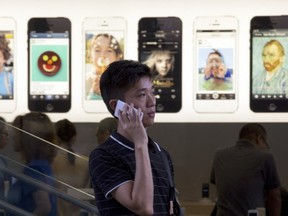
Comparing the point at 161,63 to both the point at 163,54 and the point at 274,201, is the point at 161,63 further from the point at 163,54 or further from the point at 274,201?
the point at 274,201

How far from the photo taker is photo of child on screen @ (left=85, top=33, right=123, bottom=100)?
556cm

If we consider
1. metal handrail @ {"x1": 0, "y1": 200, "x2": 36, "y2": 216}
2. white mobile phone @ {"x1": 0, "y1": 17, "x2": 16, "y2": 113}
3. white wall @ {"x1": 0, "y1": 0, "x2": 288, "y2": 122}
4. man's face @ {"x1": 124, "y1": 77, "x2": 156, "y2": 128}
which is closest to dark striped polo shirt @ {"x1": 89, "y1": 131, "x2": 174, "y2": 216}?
man's face @ {"x1": 124, "y1": 77, "x2": 156, "y2": 128}

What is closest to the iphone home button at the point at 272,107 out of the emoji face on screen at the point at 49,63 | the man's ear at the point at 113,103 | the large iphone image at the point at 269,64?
the large iphone image at the point at 269,64

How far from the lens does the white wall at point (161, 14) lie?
215 inches

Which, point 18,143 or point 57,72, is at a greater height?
point 57,72

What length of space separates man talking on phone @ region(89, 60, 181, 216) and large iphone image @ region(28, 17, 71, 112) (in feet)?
9.25

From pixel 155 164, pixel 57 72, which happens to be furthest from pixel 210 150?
pixel 155 164

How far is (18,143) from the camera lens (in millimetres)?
5828

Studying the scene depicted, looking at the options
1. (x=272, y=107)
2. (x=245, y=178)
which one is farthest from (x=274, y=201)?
(x=272, y=107)

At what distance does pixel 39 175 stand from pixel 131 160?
2.90 meters

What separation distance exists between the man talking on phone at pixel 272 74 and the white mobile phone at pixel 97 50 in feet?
2.99

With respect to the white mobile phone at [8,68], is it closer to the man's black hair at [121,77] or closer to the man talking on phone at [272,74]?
the man talking on phone at [272,74]

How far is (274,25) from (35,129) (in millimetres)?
1768

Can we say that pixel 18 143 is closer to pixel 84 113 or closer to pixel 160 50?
pixel 84 113
